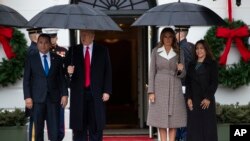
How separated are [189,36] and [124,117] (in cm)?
534

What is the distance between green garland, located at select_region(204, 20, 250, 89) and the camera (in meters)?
12.7

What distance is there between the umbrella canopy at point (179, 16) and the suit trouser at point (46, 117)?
172 cm

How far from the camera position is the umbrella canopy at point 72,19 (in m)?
8.66

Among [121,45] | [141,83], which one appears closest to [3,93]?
[141,83]

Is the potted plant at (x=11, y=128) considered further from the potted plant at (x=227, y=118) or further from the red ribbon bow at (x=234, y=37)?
the red ribbon bow at (x=234, y=37)

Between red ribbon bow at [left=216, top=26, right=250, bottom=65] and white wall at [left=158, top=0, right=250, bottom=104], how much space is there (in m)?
0.22

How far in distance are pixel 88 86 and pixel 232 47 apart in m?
4.62

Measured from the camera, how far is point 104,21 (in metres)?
8.93

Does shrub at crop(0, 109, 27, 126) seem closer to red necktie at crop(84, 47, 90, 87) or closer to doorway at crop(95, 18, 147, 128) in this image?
red necktie at crop(84, 47, 90, 87)

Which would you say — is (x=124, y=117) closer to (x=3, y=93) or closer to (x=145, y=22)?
(x=3, y=93)

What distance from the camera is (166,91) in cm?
961

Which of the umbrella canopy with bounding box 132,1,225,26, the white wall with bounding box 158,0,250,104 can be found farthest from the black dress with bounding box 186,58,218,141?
the white wall with bounding box 158,0,250,104

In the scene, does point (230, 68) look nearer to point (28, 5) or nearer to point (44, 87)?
point (28, 5)

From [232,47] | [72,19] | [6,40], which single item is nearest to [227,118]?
[232,47]
